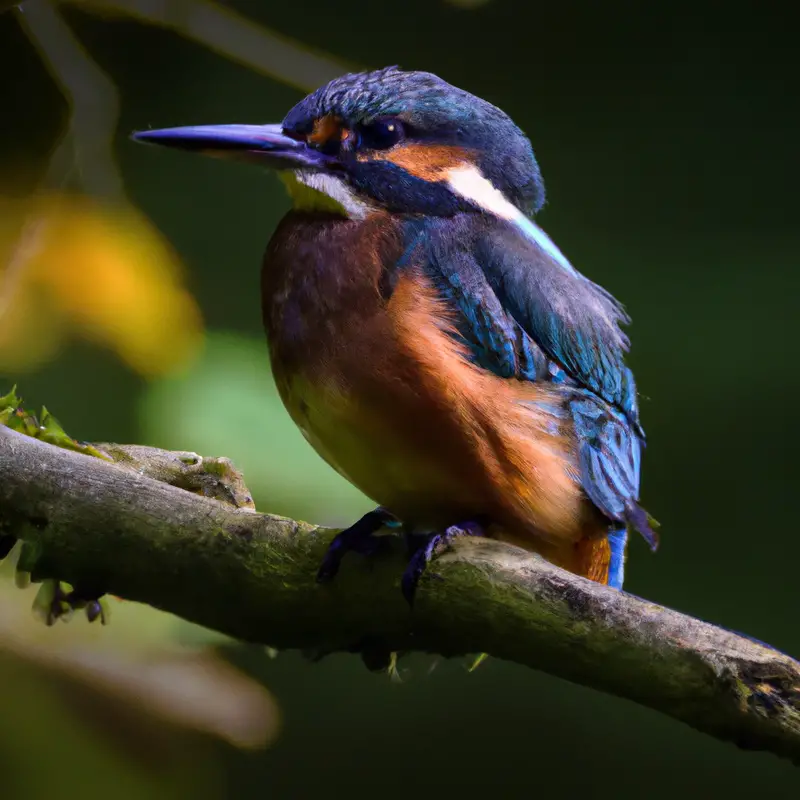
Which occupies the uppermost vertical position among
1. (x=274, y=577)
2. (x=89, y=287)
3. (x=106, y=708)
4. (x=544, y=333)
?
(x=544, y=333)

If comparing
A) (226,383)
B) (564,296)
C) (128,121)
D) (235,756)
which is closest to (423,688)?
(235,756)

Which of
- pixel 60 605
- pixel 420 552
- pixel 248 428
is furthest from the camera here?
pixel 248 428

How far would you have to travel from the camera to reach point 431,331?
77 cm

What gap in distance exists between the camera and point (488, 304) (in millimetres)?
800

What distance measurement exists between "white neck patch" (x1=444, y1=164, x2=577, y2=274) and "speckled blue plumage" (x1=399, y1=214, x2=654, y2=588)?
17 mm

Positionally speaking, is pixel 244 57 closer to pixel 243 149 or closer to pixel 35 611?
pixel 243 149

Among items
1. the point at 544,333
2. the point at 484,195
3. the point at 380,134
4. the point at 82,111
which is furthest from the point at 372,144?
the point at 82,111

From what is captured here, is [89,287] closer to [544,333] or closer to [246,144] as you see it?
[246,144]

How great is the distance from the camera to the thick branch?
64 centimetres

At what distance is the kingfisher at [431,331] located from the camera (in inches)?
30.0

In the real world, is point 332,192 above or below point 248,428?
above

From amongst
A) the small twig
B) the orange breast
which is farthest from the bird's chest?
the small twig

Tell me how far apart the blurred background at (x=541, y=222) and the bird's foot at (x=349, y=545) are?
1.03 ft

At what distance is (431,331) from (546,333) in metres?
0.11
